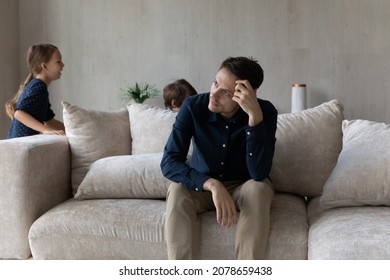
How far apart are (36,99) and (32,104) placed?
4cm

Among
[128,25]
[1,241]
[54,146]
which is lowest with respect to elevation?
[1,241]

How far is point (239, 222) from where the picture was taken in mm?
1960

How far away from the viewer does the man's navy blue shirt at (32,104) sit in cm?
308

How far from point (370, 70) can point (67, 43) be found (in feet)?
9.44

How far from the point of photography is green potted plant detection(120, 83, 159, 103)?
5051 millimetres

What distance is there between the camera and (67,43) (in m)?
5.36

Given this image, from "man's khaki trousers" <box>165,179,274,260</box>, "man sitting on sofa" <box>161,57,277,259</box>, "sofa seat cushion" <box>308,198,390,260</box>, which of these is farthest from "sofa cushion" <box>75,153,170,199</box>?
"sofa seat cushion" <box>308,198,390,260</box>

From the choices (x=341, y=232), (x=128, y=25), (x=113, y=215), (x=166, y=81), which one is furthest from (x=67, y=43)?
(x=341, y=232)

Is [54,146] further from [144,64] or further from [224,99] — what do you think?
[144,64]

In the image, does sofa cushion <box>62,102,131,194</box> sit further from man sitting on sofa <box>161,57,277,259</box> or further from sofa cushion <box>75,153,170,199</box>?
man sitting on sofa <box>161,57,277,259</box>

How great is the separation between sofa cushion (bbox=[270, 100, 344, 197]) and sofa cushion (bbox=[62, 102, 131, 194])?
78cm

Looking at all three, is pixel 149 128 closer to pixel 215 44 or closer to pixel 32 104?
pixel 32 104

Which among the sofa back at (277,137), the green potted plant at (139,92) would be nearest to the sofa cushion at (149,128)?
the sofa back at (277,137)

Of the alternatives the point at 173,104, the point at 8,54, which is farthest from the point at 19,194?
the point at 8,54
